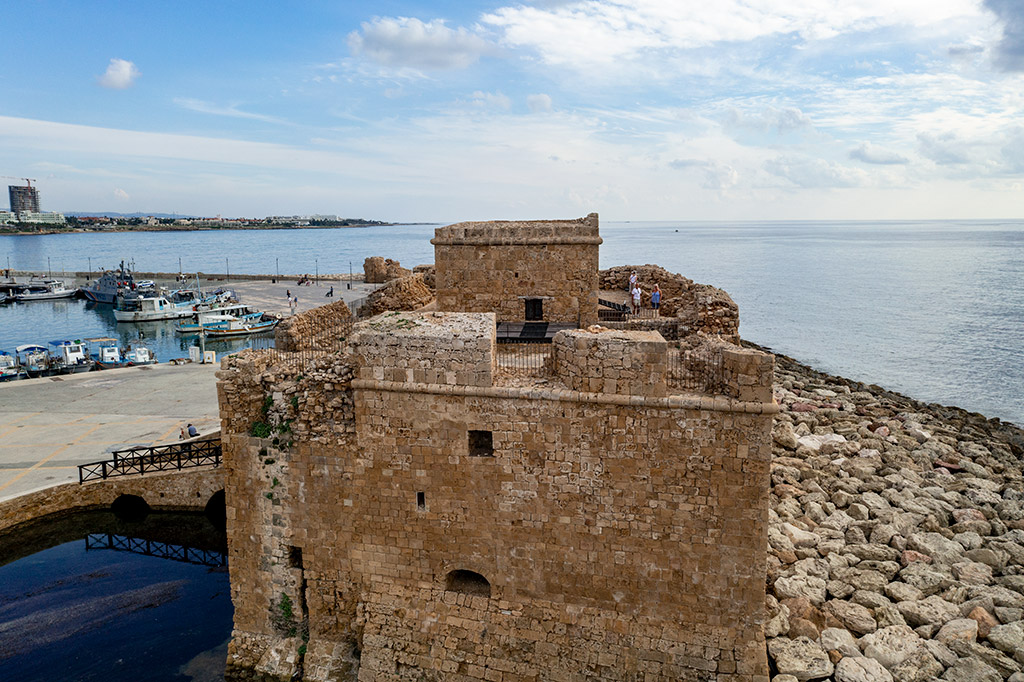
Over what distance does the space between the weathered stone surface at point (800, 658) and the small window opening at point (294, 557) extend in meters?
8.51

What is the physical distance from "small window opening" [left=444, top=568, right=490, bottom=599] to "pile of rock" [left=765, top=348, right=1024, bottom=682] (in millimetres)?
5145

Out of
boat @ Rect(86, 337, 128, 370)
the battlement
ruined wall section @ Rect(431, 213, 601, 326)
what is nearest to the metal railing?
ruined wall section @ Rect(431, 213, 601, 326)

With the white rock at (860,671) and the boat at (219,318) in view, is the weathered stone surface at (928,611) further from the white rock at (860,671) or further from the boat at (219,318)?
the boat at (219,318)

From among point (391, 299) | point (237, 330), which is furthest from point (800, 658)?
point (237, 330)

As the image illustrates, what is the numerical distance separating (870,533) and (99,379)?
1209 inches

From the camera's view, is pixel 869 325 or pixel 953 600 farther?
pixel 869 325

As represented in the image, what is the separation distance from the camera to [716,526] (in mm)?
10055

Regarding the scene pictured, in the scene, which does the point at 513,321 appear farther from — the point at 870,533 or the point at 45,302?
the point at 45,302

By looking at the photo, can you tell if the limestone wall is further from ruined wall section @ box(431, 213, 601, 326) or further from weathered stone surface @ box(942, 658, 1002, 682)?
ruined wall section @ box(431, 213, 601, 326)

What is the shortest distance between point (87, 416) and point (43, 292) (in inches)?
2833

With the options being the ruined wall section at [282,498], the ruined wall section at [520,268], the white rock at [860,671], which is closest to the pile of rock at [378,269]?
the ruined wall section at [520,268]

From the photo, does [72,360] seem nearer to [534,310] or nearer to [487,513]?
[534,310]

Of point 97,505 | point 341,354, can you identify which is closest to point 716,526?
point 341,354

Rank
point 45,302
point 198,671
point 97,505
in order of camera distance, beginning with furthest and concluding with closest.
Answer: point 45,302
point 97,505
point 198,671
